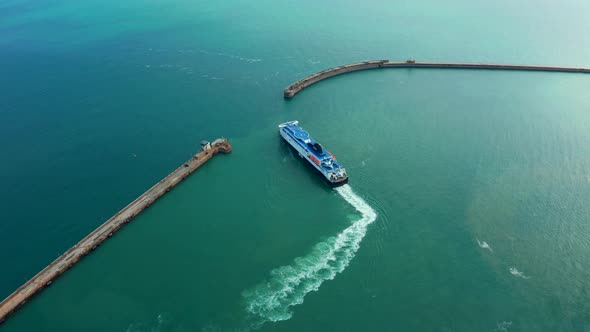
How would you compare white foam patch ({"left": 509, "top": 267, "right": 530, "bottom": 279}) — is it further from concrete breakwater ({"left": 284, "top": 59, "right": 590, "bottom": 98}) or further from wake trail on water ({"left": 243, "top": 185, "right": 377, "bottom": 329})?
concrete breakwater ({"left": 284, "top": 59, "right": 590, "bottom": 98})

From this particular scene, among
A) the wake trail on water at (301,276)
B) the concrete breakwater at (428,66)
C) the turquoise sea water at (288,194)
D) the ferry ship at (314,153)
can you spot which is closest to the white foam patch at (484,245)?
the turquoise sea water at (288,194)

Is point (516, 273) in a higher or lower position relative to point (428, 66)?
lower

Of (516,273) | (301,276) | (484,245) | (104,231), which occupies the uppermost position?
(104,231)

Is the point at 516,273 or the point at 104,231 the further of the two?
the point at 104,231

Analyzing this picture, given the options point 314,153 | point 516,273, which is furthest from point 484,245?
point 314,153

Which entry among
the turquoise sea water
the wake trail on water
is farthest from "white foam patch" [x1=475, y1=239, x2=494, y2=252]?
the wake trail on water

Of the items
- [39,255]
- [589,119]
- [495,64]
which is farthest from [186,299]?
[495,64]

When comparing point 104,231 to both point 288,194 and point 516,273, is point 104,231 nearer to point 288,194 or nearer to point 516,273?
point 288,194
